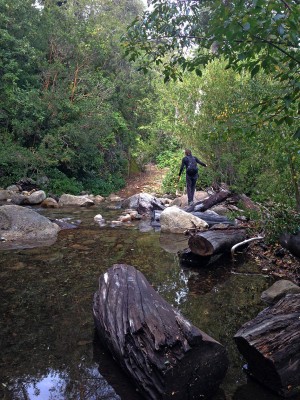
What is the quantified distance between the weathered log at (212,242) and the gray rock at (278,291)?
150cm

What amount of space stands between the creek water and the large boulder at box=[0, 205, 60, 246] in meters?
0.46

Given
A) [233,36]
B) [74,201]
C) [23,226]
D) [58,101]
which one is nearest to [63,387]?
[233,36]

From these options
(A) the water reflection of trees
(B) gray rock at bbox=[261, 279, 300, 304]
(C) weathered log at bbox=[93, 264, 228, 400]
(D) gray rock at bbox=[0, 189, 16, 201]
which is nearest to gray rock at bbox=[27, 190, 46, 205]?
(D) gray rock at bbox=[0, 189, 16, 201]

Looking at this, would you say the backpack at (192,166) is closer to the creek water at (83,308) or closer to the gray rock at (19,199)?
the creek water at (83,308)

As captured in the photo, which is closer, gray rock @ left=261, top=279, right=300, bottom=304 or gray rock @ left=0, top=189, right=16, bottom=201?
gray rock @ left=261, top=279, right=300, bottom=304

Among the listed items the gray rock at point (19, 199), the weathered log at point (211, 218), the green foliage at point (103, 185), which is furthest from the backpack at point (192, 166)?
the green foliage at point (103, 185)

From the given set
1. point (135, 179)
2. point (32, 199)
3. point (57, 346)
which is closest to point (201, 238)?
point (57, 346)

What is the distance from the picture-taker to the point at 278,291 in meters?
4.54

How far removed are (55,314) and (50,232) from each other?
432 cm

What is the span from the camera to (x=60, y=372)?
9.91ft

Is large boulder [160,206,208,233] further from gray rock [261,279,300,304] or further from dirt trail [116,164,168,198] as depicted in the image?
dirt trail [116,164,168,198]

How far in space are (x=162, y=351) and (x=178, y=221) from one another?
659 centimetres

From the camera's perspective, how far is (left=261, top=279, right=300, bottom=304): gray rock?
448 cm

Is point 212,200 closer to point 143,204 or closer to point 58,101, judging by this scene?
point 143,204
